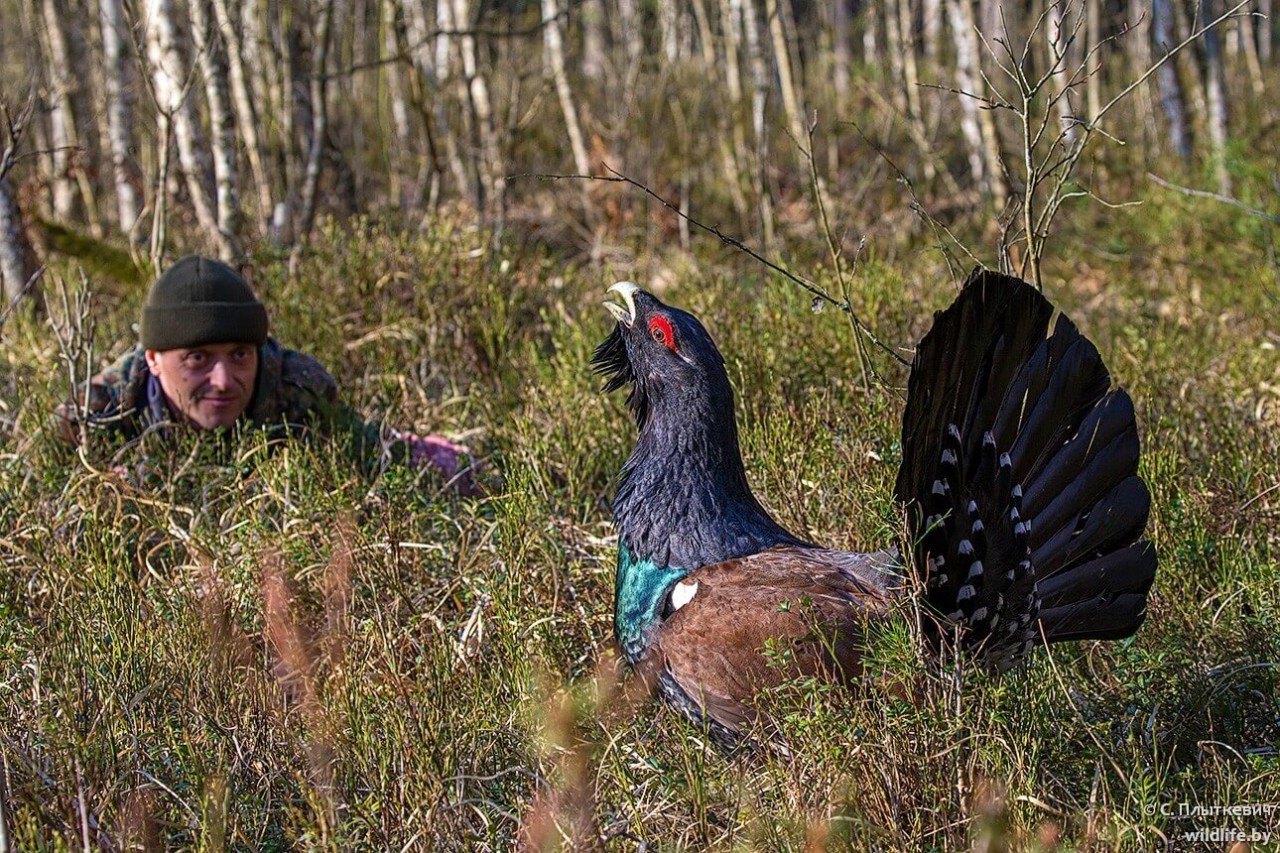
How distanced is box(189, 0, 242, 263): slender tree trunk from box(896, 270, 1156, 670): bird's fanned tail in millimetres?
4779

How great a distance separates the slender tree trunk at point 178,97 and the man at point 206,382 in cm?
178

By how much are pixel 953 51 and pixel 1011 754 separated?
16222 millimetres

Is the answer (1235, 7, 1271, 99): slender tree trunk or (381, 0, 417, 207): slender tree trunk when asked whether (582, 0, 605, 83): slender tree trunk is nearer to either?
(381, 0, 417, 207): slender tree trunk

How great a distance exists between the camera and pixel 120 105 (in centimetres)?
931

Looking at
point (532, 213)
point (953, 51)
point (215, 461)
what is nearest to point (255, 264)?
point (215, 461)

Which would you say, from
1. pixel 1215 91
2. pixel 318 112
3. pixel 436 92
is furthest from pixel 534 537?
Answer: pixel 436 92

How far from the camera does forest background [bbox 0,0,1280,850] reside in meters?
2.43

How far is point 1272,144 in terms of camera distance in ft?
24.5

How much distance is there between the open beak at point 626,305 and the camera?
10.3ft

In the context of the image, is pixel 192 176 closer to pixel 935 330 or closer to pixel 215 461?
pixel 215 461

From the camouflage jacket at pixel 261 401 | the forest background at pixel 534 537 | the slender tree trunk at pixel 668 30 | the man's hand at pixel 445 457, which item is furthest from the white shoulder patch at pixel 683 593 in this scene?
the slender tree trunk at pixel 668 30

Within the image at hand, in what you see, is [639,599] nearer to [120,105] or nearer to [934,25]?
[120,105]

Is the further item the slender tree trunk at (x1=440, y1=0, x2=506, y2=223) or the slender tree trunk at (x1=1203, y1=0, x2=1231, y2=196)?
the slender tree trunk at (x1=1203, y1=0, x2=1231, y2=196)

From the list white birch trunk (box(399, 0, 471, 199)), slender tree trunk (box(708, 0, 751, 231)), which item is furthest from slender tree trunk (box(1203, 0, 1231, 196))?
white birch trunk (box(399, 0, 471, 199))
